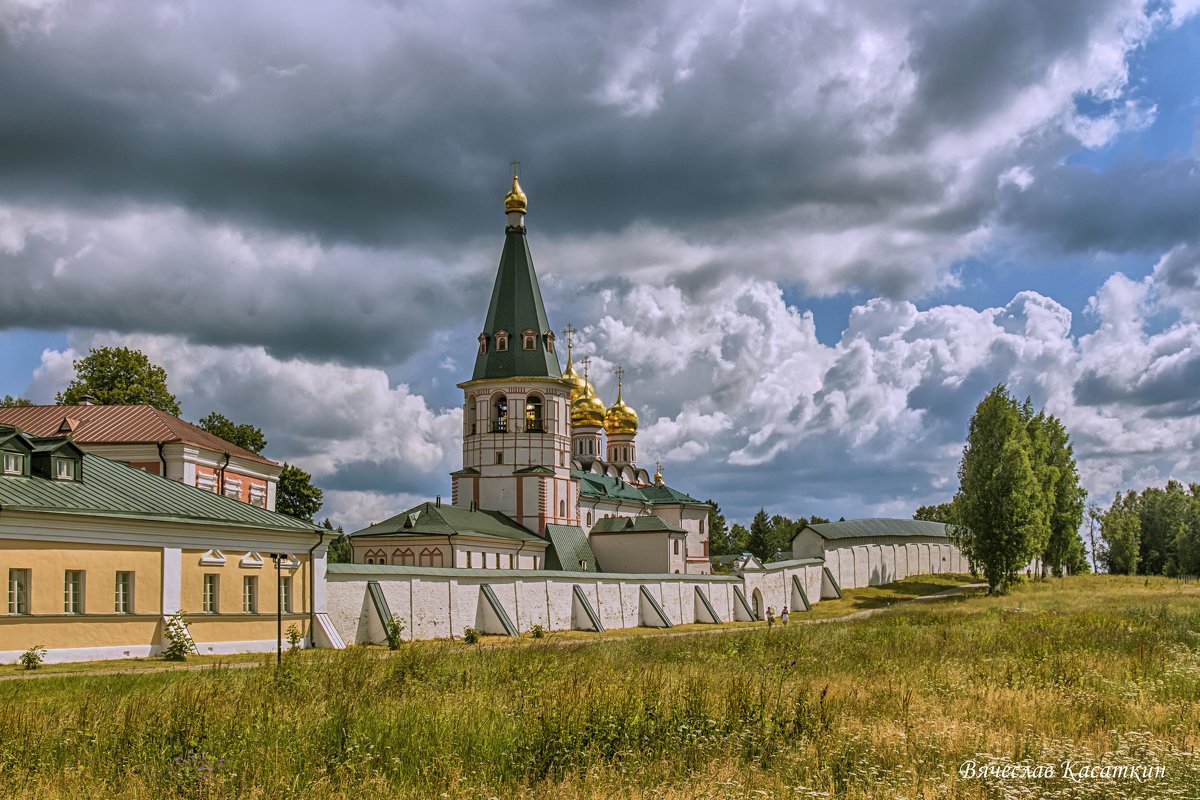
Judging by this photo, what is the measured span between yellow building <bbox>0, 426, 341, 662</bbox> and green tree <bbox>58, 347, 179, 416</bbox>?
77.6 ft

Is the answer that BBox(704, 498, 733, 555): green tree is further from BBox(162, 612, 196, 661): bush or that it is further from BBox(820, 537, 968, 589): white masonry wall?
BBox(162, 612, 196, 661): bush

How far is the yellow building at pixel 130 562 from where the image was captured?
23016 mm

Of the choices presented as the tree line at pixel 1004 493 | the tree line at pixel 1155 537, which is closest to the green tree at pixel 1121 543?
the tree line at pixel 1155 537

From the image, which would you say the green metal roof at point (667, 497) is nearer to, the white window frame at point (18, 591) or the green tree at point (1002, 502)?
the green tree at point (1002, 502)

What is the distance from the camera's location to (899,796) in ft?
30.7

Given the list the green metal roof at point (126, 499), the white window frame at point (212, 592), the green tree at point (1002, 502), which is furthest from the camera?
the green tree at point (1002, 502)

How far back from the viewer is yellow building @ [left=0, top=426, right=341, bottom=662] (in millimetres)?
23016

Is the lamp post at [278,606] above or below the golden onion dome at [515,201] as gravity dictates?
below

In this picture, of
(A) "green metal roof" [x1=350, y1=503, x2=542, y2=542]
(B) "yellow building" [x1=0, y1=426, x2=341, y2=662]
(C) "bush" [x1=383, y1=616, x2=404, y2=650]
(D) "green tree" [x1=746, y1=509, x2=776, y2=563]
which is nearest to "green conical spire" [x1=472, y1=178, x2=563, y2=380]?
(A) "green metal roof" [x1=350, y1=503, x2=542, y2=542]

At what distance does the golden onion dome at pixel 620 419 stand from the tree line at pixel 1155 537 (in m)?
43.8

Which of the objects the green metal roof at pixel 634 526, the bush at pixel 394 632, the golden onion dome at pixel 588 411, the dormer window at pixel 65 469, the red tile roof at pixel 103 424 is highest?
the golden onion dome at pixel 588 411

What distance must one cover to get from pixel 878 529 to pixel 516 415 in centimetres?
2977

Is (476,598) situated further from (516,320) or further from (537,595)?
(516,320)

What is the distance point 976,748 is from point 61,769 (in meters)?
9.16
